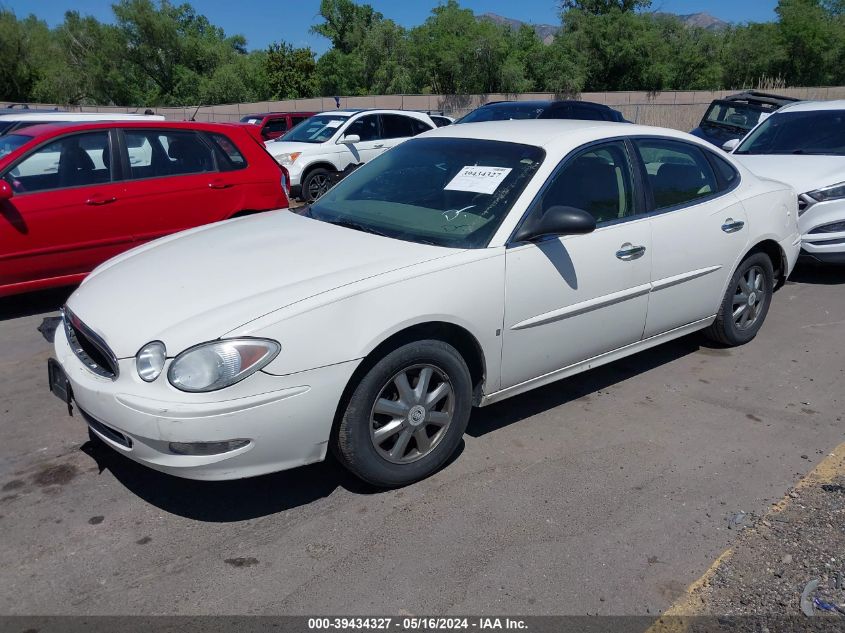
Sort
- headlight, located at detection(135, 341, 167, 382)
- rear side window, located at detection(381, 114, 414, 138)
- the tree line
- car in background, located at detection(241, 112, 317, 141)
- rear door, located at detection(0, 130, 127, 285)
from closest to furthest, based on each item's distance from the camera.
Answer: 1. headlight, located at detection(135, 341, 167, 382)
2. rear door, located at detection(0, 130, 127, 285)
3. rear side window, located at detection(381, 114, 414, 138)
4. car in background, located at detection(241, 112, 317, 141)
5. the tree line

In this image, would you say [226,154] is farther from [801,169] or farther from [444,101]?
[444,101]

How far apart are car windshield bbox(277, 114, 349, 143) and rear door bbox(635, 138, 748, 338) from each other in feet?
29.7

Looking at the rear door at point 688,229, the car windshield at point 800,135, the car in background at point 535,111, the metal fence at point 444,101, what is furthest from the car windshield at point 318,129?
the metal fence at point 444,101

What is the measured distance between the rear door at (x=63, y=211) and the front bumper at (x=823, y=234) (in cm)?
617

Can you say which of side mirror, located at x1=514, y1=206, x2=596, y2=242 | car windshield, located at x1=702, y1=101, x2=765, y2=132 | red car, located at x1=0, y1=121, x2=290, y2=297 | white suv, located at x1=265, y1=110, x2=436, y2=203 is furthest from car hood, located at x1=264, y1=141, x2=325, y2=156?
side mirror, located at x1=514, y1=206, x2=596, y2=242

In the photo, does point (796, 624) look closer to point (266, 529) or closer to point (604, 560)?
point (604, 560)

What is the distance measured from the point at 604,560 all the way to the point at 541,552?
257 mm

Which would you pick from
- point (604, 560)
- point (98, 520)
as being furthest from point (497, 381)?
point (98, 520)

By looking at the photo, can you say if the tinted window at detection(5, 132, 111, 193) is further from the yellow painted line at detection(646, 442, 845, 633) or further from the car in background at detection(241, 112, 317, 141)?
the car in background at detection(241, 112, 317, 141)

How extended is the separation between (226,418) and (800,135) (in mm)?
7610

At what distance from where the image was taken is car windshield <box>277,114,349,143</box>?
13289 mm

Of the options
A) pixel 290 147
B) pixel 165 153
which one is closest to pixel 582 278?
pixel 165 153

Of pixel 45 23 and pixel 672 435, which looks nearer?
pixel 672 435

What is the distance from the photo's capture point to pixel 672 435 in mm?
4184
